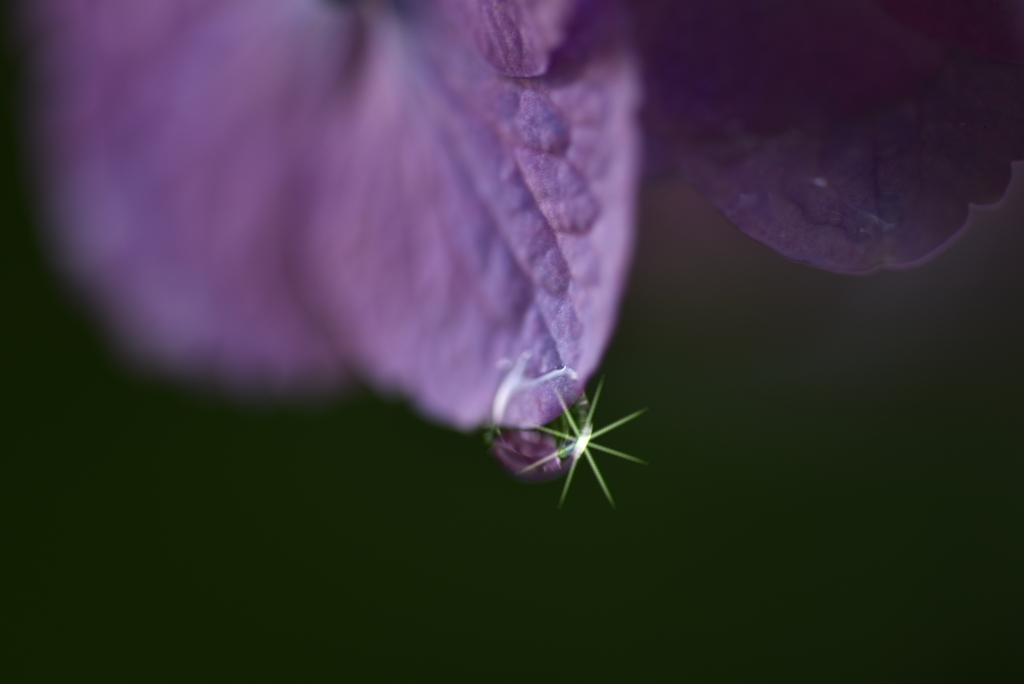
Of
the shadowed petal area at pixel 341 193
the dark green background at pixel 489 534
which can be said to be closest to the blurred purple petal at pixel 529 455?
the shadowed petal area at pixel 341 193

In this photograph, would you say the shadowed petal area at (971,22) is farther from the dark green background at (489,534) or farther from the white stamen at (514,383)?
the dark green background at (489,534)

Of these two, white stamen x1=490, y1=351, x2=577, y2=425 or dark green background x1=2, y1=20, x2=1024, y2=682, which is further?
dark green background x1=2, y1=20, x2=1024, y2=682

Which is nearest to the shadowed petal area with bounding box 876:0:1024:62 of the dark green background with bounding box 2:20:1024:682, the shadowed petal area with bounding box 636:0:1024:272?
the shadowed petal area with bounding box 636:0:1024:272

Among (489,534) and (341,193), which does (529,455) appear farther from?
(489,534)

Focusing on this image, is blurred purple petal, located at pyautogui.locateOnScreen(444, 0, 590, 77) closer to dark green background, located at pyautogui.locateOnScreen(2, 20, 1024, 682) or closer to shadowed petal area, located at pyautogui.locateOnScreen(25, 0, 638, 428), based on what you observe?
shadowed petal area, located at pyautogui.locateOnScreen(25, 0, 638, 428)

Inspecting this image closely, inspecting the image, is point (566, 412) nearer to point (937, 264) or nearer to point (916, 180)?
point (916, 180)

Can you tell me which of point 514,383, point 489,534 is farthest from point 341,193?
point 489,534

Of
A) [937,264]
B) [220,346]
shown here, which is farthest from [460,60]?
[937,264]
